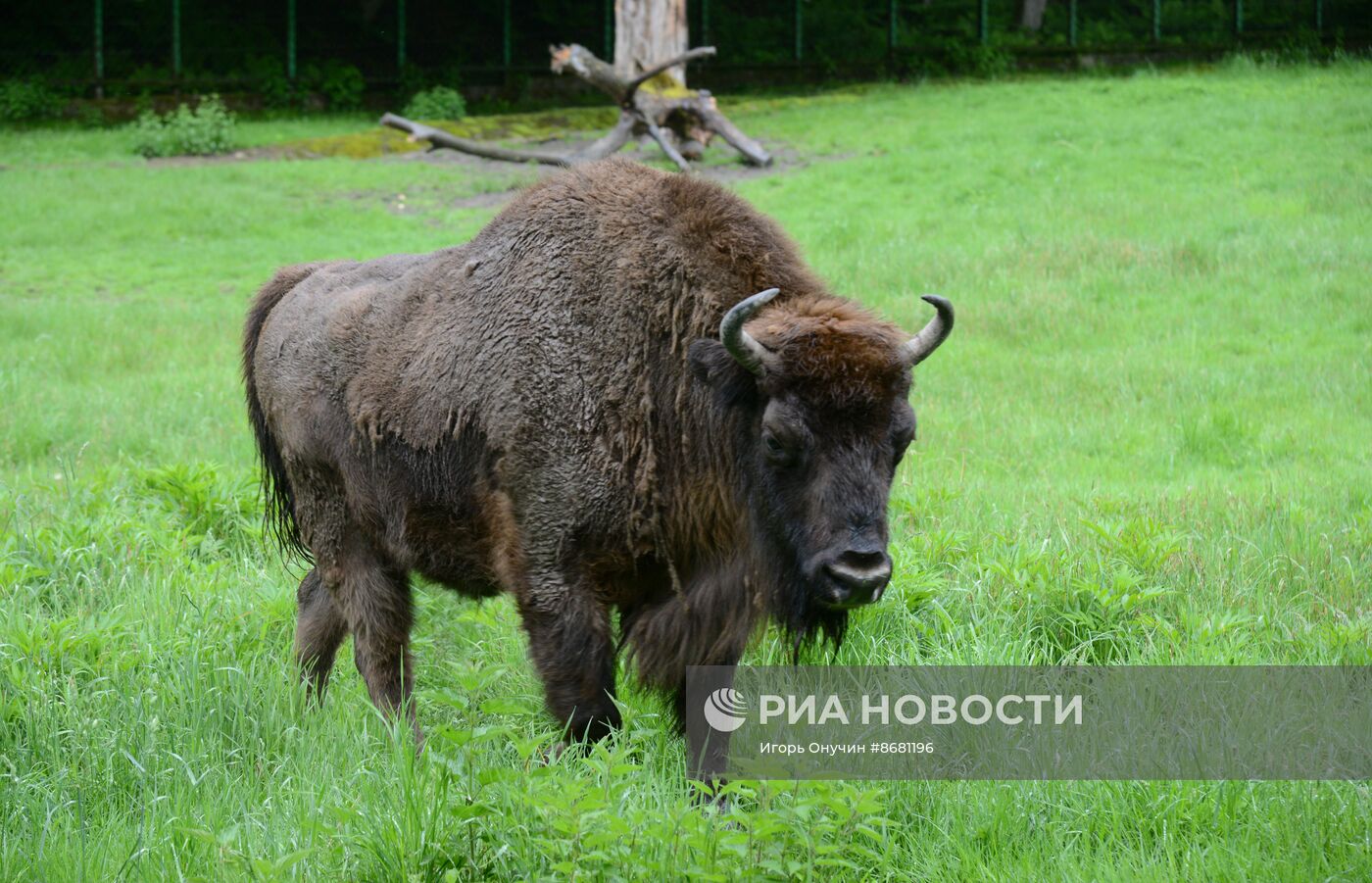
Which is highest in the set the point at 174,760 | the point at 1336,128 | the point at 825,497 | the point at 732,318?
the point at 1336,128

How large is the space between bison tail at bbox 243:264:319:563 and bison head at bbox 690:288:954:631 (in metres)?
2.41

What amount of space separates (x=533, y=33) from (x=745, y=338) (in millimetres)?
23215

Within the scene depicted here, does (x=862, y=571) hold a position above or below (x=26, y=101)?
below

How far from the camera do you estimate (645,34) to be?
17.3 m

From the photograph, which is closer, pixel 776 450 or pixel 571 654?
pixel 776 450

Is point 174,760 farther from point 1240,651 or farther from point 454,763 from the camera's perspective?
point 1240,651

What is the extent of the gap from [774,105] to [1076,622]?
17.3 m

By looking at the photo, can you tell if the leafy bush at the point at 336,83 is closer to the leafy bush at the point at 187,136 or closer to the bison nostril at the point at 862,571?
the leafy bush at the point at 187,136

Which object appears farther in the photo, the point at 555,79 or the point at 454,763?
the point at 555,79

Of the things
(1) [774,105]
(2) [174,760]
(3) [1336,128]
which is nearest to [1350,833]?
(2) [174,760]

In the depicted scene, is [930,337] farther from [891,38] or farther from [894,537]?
[891,38]

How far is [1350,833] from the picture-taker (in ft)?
11.3

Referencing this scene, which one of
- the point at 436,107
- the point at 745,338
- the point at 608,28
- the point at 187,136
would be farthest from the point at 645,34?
the point at 745,338

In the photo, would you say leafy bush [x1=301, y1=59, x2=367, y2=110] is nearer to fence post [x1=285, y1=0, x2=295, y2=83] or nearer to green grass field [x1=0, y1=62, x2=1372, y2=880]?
fence post [x1=285, y1=0, x2=295, y2=83]
